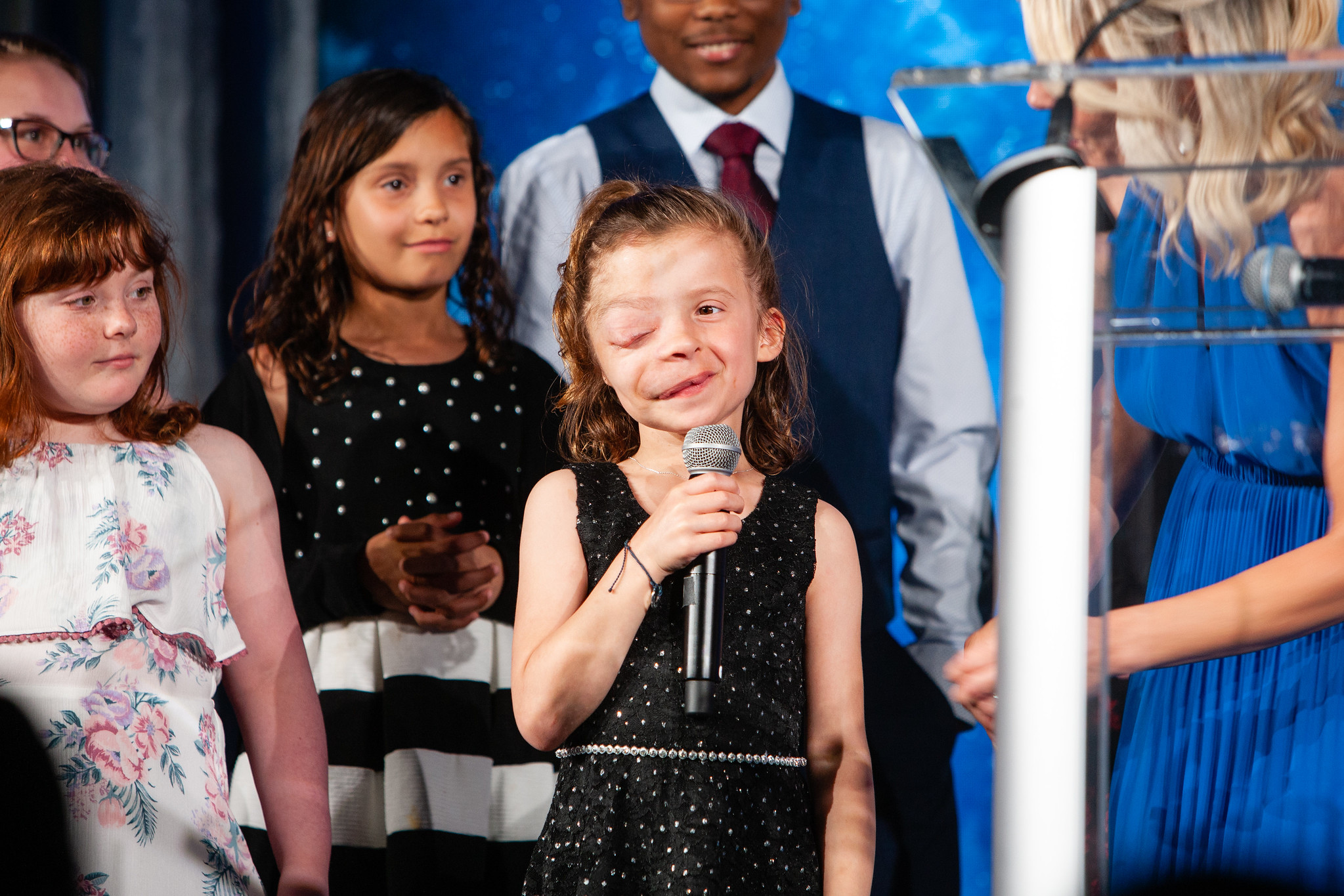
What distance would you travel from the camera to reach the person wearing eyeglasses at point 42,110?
201 centimetres

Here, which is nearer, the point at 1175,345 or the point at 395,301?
the point at 1175,345

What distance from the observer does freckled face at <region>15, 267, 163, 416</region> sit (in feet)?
4.96

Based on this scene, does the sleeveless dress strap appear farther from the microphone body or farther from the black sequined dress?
the microphone body

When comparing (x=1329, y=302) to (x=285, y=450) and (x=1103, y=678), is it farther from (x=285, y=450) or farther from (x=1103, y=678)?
(x=285, y=450)

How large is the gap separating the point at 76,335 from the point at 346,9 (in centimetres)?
113

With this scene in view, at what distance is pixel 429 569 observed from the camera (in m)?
2.02

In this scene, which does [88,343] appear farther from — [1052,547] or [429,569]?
[1052,547]

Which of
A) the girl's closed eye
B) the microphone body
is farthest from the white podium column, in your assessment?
the girl's closed eye

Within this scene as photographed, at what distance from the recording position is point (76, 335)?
152 centimetres

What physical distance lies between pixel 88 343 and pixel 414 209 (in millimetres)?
718

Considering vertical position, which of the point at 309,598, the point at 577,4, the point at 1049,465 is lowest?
the point at 309,598

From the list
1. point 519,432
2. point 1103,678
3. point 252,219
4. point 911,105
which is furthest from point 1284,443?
point 252,219

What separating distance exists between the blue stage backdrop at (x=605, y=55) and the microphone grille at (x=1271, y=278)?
3.75 ft

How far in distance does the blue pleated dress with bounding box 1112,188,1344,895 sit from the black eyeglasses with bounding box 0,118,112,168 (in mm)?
1827
